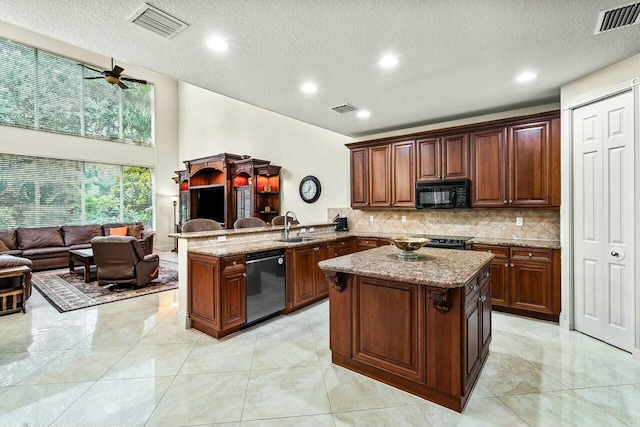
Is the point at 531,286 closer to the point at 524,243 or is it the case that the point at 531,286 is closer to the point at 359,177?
the point at 524,243

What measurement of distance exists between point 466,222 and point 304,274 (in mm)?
2583

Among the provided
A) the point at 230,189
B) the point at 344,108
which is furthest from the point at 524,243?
the point at 230,189

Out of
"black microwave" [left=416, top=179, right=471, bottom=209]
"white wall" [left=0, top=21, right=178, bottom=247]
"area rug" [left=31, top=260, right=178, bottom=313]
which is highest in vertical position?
"white wall" [left=0, top=21, right=178, bottom=247]

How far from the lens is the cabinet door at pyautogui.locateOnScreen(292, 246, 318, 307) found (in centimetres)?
389

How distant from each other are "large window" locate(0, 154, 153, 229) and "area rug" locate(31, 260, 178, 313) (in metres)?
2.00

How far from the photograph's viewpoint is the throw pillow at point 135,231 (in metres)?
7.76

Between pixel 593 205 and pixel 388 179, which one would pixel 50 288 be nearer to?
pixel 388 179

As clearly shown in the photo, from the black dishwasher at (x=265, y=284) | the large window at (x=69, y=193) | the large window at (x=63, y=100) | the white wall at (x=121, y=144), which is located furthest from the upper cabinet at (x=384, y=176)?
the large window at (x=63, y=100)

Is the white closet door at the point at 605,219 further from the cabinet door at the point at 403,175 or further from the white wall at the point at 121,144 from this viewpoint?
the white wall at the point at 121,144

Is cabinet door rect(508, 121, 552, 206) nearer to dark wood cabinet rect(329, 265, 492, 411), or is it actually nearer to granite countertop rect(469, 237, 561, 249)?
granite countertop rect(469, 237, 561, 249)

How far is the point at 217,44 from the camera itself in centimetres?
249

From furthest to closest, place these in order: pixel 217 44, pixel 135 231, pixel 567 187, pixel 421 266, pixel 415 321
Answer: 1. pixel 135 231
2. pixel 567 187
3. pixel 217 44
4. pixel 421 266
5. pixel 415 321

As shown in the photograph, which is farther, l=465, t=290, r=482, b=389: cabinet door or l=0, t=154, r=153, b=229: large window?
l=0, t=154, r=153, b=229: large window

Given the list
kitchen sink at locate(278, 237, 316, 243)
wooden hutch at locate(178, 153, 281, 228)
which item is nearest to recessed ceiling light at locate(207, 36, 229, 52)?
kitchen sink at locate(278, 237, 316, 243)
